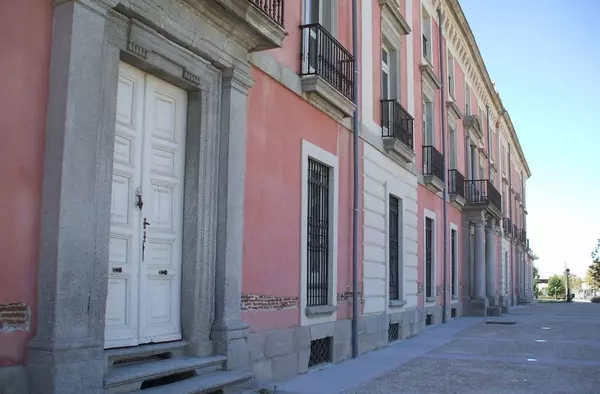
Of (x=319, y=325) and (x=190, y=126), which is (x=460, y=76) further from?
(x=190, y=126)

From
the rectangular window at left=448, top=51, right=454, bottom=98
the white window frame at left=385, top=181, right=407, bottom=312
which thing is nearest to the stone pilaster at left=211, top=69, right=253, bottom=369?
the white window frame at left=385, top=181, right=407, bottom=312

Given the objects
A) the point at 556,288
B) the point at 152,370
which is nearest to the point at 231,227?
the point at 152,370

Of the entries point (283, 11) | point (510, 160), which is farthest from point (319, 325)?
point (510, 160)

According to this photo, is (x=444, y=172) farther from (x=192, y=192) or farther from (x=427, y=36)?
(x=192, y=192)

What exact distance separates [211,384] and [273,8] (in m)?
4.88

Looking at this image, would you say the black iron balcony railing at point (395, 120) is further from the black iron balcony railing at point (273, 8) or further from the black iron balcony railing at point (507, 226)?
the black iron balcony railing at point (507, 226)

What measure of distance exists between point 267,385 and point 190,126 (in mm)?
3190

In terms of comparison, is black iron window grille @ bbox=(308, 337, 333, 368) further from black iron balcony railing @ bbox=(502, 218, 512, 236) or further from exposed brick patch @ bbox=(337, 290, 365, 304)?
black iron balcony railing @ bbox=(502, 218, 512, 236)

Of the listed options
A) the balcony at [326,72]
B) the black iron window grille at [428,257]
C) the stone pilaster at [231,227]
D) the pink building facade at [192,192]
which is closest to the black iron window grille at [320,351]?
the pink building facade at [192,192]

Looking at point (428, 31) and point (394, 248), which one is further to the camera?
point (428, 31)

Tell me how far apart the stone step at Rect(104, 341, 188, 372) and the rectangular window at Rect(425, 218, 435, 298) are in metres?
12.1

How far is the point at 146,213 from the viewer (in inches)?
253

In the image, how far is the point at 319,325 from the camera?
948 cm

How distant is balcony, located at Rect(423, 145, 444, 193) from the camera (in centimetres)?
1692
